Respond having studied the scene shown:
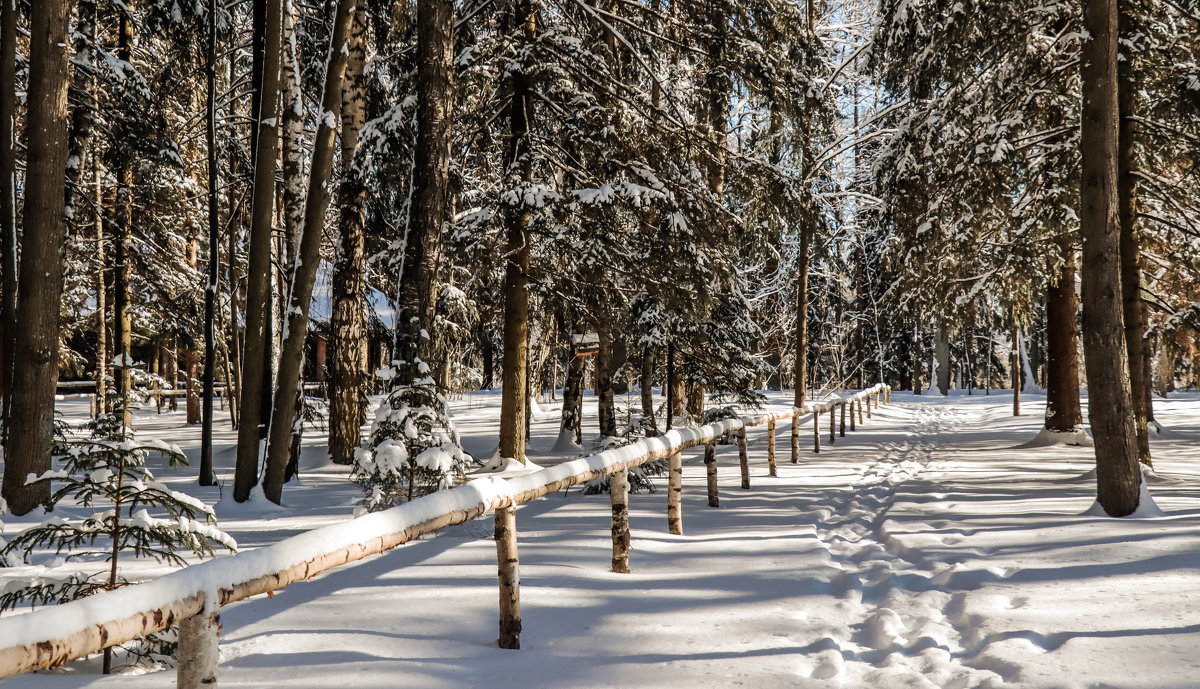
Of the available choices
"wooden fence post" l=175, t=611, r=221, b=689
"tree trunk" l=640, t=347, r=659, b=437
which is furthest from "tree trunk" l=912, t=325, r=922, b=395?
"wooden fence post" l=175, t=611, r=221, b=689

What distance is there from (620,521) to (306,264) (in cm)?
620

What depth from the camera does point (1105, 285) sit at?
791cm

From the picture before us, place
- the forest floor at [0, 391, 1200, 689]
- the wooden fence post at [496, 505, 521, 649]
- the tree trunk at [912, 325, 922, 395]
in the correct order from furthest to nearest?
the tree trunk at [912, 325, 922, 395] → the wooden fence post at [496, 505, 521, 649] → the forest floor at [0, 391, 1200, 689]

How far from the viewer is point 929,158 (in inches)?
571

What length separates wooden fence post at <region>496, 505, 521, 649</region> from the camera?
13.8 feet

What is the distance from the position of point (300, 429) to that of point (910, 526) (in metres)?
9.77

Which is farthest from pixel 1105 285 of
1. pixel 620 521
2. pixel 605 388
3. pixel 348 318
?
pixel 348 318

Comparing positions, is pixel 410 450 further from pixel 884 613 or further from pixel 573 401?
pixel 573 401

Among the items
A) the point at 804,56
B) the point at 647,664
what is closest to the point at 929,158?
the point at 804,56

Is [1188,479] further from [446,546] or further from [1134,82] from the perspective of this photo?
[446,546]

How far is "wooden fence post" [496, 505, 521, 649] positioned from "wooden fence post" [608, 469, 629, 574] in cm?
167

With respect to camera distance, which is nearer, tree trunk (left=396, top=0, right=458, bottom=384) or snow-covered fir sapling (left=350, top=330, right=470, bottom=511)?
snow-covered fir sapling (left=350, top=330, right=470, bottom=511)

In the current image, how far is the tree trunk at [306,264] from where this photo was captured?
997 centimetres

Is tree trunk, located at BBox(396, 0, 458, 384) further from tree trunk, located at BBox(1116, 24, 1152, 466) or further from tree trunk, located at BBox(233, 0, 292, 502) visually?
tree trunk, located at BBox(1116, 24, 1152, 466)
